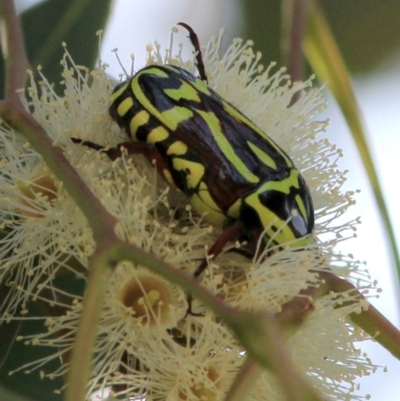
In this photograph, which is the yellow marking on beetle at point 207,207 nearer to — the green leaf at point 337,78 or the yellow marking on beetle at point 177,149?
the yellow marking on beetle at point 177,149

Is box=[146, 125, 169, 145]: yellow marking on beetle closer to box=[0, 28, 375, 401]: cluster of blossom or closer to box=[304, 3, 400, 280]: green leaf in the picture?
box=[0, 28, 375, 401]: cluster of blossom

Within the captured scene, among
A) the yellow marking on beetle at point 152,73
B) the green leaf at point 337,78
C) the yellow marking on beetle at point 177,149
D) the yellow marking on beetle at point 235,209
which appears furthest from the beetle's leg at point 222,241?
the green leaf at point 337,78

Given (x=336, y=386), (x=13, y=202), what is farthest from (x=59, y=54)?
(x=336, y=386)

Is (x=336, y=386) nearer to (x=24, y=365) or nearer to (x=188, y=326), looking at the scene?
(x=188, y=326)

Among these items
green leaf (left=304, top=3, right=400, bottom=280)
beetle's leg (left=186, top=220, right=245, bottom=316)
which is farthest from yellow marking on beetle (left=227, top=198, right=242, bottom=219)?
green leaf (left=304, top=3, right=400, bottom=280)

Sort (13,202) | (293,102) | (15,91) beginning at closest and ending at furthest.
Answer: (15,91), (13,202), (293,102)

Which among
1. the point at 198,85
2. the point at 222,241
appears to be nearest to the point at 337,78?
the point at 198,85

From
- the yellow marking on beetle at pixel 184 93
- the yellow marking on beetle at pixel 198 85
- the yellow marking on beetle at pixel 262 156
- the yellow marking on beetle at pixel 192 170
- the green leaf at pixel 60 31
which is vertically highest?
the green leaf at pixel 60 31
